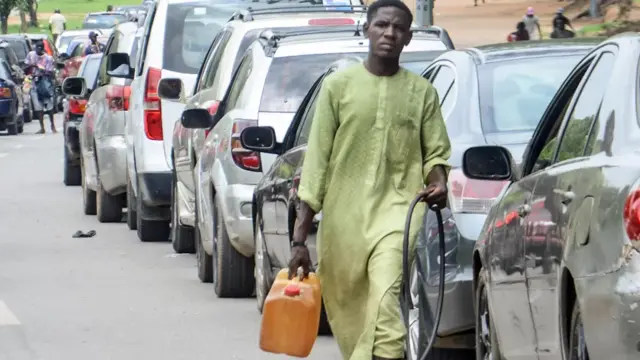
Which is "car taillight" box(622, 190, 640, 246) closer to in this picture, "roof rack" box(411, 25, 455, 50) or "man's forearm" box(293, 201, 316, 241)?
"man's forearm" box(293, 201, 316, 241)

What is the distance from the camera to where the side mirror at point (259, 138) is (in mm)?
10258

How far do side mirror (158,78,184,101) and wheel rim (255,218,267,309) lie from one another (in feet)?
11.3

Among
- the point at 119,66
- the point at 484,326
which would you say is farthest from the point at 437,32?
the point at 119,66

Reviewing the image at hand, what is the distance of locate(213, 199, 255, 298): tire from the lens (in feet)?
38.5

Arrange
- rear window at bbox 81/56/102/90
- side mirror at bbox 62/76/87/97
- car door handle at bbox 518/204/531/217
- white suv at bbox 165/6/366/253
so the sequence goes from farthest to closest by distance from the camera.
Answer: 1. rear window at bbox 81/56/102/90
2. side mirror at bbox 62/76/87/97
3. white suv at bbox 165/6/366/253
4. car door handle at bbox 518/204/531/217

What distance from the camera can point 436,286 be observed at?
7.81 metres

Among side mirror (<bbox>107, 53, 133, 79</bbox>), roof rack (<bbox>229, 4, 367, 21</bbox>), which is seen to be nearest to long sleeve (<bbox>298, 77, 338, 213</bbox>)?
roof rack (<bbox>229, 4, 367, 21</bbox>)

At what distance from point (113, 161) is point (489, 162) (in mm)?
10994

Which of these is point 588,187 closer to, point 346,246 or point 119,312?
point 346,246

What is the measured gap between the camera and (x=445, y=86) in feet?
29.2

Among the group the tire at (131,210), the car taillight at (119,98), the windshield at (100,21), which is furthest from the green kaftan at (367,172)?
the windshield at (100,21)

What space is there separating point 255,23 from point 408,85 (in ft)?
21.6

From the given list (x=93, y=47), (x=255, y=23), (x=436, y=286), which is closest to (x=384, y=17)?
(x=436, y=286)

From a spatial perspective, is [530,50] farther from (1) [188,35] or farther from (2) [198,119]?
(1) [188,35]
